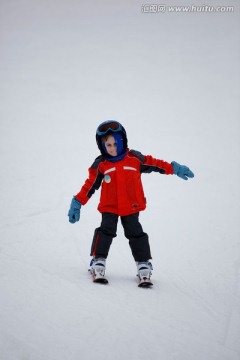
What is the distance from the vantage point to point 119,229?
730cm

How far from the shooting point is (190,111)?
2189 centimetres

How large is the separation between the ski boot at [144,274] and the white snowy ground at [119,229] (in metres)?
0.09

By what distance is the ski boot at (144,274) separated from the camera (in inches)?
149

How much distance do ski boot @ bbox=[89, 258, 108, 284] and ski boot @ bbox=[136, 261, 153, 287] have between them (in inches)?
13.6

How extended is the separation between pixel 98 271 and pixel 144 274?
446 mm

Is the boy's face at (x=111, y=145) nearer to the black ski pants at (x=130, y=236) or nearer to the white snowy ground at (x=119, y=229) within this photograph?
the black ski pants at (x=130, y=236)

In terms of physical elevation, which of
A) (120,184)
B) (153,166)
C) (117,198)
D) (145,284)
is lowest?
(145,284)

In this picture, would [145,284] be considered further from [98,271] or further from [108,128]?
[108,128]

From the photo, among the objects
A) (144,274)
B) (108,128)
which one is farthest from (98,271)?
(108,128)

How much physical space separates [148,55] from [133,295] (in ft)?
132

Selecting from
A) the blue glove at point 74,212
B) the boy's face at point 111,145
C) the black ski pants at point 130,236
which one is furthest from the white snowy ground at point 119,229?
the boy's face at point 111,145

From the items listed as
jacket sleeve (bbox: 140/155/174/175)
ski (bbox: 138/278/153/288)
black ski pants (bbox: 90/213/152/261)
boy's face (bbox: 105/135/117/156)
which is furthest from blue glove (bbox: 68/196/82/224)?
ski (bbox: 138/278/153/288)

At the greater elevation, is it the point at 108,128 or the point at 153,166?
the point at 108,128

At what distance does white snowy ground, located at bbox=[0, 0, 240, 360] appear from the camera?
2725mm
